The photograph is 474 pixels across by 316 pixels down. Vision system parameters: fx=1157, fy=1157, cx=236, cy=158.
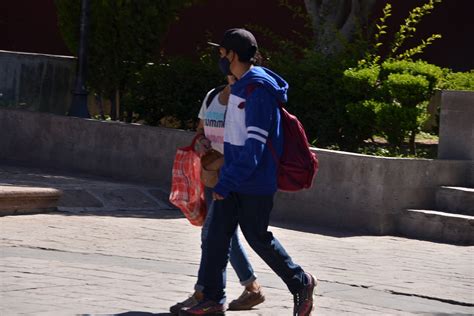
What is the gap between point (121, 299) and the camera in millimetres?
7840

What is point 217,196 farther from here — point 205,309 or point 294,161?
point 205,309

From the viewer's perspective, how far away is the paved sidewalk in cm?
790

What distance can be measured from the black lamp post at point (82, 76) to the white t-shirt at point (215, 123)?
312 inches

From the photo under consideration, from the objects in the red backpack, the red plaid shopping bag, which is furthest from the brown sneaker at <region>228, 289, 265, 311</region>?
the red backpack

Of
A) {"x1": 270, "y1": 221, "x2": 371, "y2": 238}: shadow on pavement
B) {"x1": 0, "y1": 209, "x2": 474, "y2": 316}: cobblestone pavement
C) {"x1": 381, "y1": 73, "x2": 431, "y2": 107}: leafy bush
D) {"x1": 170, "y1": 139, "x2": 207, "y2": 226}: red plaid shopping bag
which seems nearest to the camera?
{"x1": 170, "y1": 139, "x2": 207, "y2": 226}: red plaid shopping bag

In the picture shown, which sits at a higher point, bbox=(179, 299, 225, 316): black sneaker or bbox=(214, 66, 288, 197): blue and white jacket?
bbox=(214, 66, 288, 197): blue and white jacket

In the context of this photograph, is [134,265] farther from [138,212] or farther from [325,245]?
[138,212]

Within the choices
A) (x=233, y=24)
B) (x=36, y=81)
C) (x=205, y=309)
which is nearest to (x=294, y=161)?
(x=205, y=309)

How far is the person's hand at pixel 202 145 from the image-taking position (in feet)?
24.9

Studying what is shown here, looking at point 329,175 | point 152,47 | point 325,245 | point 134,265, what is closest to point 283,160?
point 134,265

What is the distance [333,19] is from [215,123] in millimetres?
8691

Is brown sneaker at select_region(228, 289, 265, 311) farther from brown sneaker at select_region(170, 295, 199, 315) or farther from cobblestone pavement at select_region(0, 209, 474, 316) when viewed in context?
brown sneaker at select_region(170, 295, 199, 315)

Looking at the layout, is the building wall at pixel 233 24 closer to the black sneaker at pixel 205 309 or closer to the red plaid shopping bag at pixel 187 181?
the red plaid shopping bag at pixel 187 181

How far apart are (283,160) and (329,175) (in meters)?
5.01
